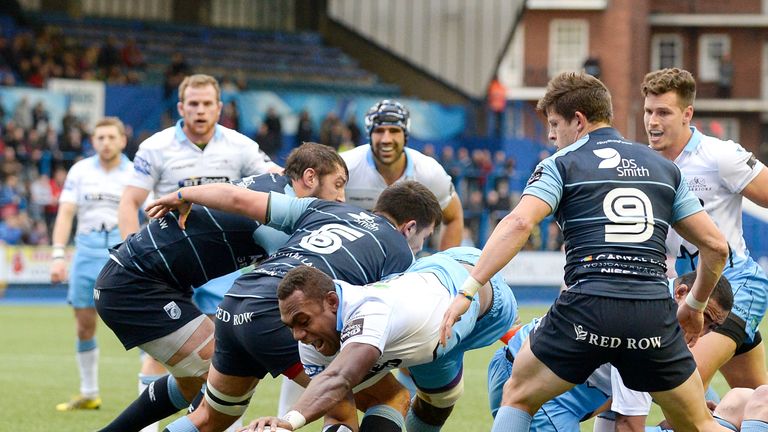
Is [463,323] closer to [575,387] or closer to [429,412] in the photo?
[575,387]

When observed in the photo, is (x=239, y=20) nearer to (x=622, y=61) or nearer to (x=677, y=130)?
(x=622, y=61)

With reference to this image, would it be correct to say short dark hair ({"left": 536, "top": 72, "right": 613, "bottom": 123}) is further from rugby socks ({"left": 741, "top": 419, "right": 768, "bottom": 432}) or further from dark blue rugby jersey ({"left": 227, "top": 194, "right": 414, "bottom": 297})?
rugby socks ({"left": 741, "top": 419, "right": 768, "bottom": 432})

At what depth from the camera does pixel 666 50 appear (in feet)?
168

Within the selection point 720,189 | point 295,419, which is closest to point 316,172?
point 295,419

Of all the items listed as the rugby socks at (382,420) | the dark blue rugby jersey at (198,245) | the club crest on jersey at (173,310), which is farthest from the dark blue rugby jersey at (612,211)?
the club crest on jersey at (173,310)

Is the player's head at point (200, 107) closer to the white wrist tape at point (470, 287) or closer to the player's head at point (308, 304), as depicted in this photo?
the player's head at point (308, 304)

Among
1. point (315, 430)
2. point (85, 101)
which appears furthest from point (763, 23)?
point (315, 430)

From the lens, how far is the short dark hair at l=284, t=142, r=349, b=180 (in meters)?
6.40

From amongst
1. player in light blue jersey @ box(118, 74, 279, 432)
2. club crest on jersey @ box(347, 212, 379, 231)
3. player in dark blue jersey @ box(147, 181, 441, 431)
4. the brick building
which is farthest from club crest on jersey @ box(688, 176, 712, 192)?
the brick building

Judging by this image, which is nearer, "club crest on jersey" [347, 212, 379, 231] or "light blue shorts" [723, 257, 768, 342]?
"club crest on jersey" [347, 212, 379, 231]

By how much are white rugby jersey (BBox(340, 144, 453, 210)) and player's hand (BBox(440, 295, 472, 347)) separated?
3289 millimetres

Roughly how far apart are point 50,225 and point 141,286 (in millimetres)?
15714

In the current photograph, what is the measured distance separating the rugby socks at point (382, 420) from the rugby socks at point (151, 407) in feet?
4.96

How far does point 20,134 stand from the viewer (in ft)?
73.8
